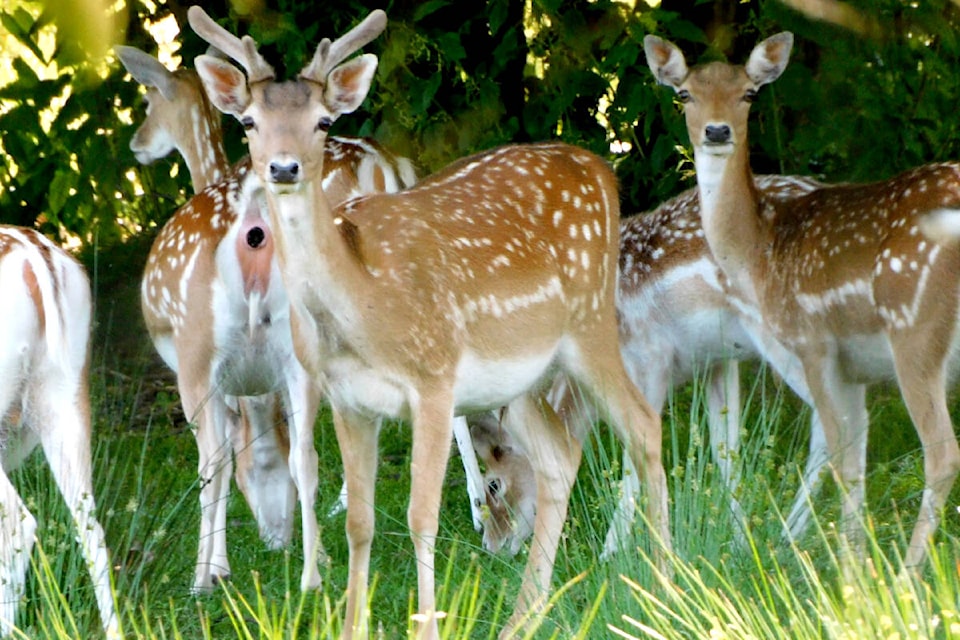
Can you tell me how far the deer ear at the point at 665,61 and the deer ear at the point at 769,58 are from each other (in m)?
0.26

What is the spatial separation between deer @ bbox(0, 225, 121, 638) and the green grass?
3.5 inches

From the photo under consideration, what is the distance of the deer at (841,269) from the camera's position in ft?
18.2

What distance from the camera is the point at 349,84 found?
5.08 meters

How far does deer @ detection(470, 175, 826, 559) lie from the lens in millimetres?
6660

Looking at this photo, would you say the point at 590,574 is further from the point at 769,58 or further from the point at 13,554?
the point at 769,58

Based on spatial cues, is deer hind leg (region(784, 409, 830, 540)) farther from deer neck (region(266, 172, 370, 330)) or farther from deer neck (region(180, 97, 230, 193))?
deer neck (region(180, 97, 230, 193))

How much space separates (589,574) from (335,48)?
173 centimetres

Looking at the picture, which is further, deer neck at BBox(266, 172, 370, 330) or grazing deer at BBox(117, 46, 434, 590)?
grazing deer at BBox(117, 46, 434, 590)

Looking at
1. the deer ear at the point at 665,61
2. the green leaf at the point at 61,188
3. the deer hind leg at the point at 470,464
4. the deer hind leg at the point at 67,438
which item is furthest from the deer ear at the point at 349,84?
the green leaf at the point at 61,188

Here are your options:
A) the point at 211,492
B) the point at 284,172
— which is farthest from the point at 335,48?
the point at 211,492

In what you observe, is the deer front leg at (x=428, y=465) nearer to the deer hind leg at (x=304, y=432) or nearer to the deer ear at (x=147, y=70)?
the deer hind leg at (x=304, y=432)

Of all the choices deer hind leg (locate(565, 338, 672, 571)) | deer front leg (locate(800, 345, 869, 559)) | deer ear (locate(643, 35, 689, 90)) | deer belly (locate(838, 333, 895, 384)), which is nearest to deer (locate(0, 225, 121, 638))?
deer hind leg (locate(565, 338, 672, 571))

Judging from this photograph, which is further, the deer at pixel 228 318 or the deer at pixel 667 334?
the deer at pixel 667 334

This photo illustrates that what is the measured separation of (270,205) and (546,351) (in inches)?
44.1
